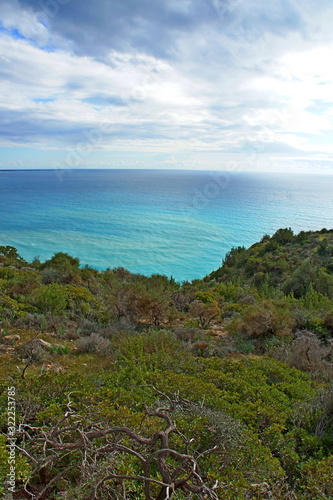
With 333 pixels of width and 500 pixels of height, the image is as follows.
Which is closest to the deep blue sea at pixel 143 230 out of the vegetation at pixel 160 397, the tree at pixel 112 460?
the vegetation at pixel 160 397

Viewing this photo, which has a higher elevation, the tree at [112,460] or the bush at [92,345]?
the tree at [112,460]

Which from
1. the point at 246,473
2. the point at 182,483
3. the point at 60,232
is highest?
the point at 182,483

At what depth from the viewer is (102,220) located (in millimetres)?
65750

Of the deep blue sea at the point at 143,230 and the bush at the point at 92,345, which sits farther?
the deep blue sea at the point at 143,230

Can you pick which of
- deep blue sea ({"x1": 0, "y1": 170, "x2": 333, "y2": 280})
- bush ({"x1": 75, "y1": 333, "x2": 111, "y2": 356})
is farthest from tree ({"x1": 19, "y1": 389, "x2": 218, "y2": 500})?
deep blue sea ({"x1": 0, "y1": 170, "x2": 333, "y2": 280})

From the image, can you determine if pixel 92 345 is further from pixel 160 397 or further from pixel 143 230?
pixel 143 230

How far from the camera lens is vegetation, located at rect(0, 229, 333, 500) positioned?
2912 mm

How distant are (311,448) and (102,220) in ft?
209

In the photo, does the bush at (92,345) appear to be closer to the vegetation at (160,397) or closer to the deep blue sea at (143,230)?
the vegetation at (160,397)

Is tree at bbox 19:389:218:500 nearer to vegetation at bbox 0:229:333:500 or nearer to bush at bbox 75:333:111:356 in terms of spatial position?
vegetation at bbox 0:229:333:500

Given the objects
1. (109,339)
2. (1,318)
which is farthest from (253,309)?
(1,318)

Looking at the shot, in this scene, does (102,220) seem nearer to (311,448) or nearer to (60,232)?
(60,232)

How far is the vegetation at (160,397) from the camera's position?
2912mm

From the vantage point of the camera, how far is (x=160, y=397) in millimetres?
4836
